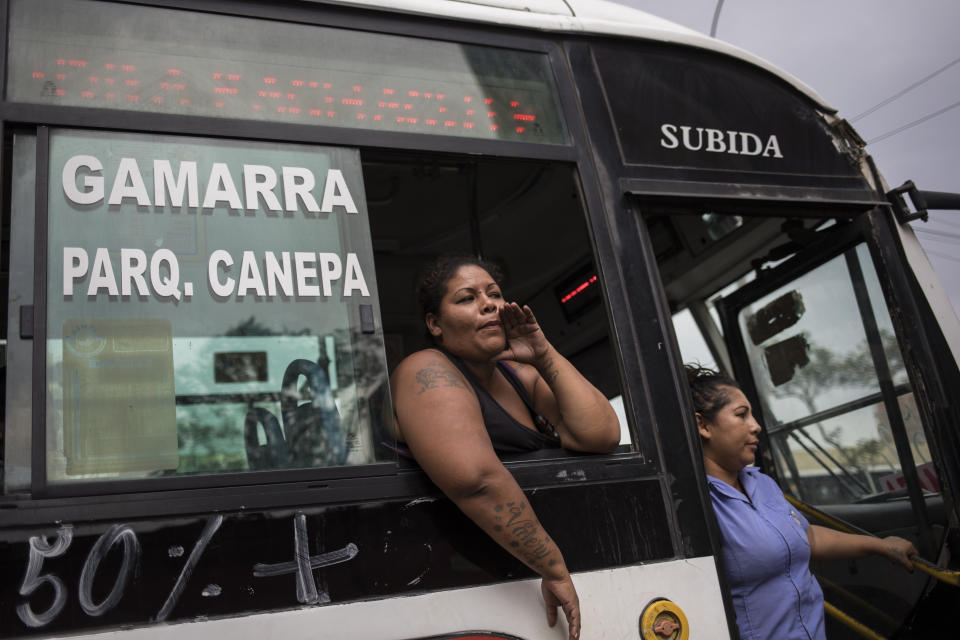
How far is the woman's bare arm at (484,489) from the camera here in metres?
1.79

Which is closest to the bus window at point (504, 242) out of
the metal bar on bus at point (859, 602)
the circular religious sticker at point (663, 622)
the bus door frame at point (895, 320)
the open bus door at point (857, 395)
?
the open bus door at point (857, 395)

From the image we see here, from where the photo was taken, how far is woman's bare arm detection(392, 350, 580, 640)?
5.89 feet

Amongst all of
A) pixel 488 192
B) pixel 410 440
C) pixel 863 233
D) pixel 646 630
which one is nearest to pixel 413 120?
pixel 410 440

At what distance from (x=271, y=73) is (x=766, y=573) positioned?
76.9 inches

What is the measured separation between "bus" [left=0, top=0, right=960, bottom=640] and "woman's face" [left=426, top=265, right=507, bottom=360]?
209 mm

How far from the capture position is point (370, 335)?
1913 mm

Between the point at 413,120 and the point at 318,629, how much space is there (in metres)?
1.27

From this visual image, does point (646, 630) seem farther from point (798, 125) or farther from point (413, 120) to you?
point (798, 125)

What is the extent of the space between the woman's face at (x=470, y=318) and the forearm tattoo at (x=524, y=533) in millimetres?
507

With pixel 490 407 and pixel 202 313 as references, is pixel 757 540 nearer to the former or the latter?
pixel 490 407

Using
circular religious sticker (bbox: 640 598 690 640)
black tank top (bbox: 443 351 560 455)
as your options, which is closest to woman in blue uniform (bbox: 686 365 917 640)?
circular religious sticker (bbox: 640 598 690 640)

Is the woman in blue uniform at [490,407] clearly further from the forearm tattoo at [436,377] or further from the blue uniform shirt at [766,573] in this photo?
the blue uniform shirt at [766,573]

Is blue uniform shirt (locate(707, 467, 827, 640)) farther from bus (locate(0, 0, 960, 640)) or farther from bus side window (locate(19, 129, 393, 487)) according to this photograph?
bus side window (locate(19, 129, 393, 487))

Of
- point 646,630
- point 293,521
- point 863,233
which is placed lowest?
point 646,630
